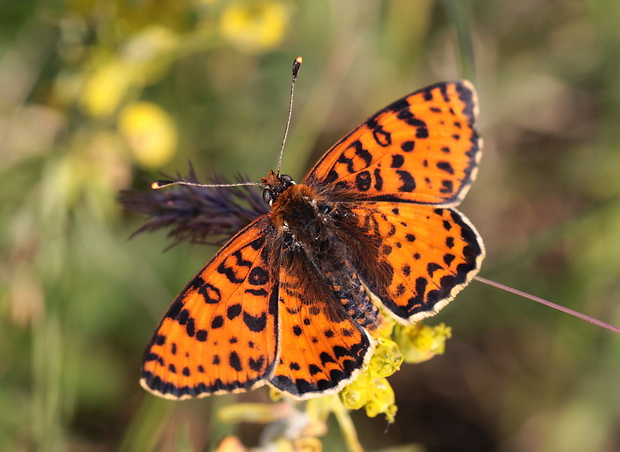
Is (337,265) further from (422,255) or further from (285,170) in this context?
(285,170)

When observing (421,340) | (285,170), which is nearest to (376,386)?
(421,340)

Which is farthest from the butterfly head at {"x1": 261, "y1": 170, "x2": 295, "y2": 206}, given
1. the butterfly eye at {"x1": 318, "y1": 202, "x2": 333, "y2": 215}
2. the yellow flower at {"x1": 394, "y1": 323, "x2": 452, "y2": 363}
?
the yellow flower at {"x1": 394, "y1": 323, "x2": 452, "y2": 363}

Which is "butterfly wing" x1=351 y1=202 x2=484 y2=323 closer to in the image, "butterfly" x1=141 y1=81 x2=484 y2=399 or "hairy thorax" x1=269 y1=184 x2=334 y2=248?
"butterfly" x1=141 y1=81 x2=484 y2=399

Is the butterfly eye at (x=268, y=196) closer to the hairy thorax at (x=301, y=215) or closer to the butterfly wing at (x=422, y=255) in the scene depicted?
the hairy thorax at (x=301, y=215)

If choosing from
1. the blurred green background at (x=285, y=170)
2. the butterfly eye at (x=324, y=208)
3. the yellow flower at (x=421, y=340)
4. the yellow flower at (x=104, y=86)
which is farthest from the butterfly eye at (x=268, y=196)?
the yellow flower at (x=104, y=86)

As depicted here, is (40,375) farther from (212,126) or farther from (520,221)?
(520,221)
